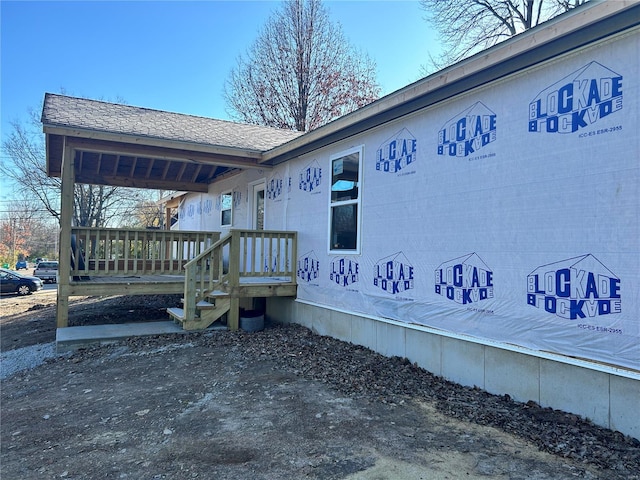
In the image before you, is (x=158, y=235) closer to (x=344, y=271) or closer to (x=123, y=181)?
(x=123, y=181)

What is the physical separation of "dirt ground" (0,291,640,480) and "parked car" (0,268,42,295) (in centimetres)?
1633

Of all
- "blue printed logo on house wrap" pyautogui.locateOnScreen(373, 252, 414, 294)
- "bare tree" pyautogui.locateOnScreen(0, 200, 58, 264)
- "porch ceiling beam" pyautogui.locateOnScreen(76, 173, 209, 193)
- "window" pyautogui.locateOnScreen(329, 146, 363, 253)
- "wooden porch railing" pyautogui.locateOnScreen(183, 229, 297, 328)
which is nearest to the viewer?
"blue printed logo on house wrap" pyautogui.locateOnScreen(373, 252, 414, 294)

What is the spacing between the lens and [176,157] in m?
7.65

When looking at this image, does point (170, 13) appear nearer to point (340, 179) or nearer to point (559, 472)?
point (340, 179)

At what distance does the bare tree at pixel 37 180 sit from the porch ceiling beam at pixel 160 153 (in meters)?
18.9

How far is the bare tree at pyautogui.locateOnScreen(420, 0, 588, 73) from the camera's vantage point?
1515 centimetres

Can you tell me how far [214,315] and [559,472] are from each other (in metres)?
5.43

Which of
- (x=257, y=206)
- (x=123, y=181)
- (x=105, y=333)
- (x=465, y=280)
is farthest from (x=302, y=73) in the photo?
(x=465, y=280)

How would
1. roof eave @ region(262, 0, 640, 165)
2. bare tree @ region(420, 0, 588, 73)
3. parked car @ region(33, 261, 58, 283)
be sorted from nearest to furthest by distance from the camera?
1. roof eave @ region(262, 0, 640, 165)
2. bare tree @ region(420, 0, 588, 73)
3. parked car @ region(33, 261, 58, 283)

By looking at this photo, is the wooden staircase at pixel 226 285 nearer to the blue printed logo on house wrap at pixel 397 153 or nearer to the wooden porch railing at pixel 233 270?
the wooden porch railing at pixel 233 270

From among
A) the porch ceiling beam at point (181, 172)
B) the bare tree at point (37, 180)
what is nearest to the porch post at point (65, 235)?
the porch ceiling beam at point (181, 172)

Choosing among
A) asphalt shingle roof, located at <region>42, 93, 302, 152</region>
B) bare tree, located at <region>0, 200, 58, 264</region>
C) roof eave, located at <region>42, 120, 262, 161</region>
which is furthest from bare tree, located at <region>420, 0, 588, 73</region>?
bare tree, located at <region>0, 200, 58, 264</region>

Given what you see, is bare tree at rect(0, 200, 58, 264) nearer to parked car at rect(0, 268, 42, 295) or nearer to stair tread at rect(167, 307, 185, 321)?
parked car at rect(0, 268, 42, 295)

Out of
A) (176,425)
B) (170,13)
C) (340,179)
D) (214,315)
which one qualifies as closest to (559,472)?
(176,425)
